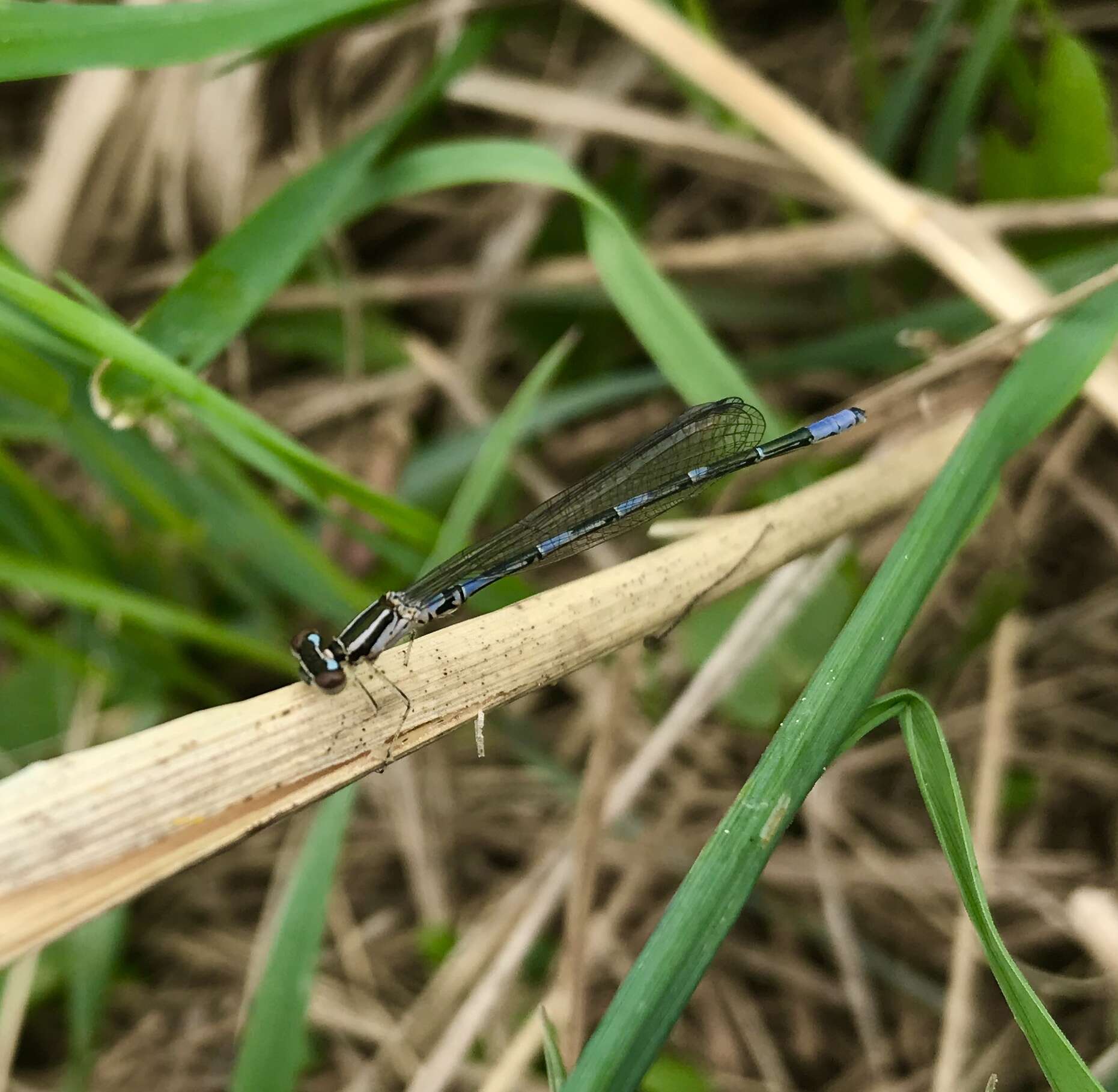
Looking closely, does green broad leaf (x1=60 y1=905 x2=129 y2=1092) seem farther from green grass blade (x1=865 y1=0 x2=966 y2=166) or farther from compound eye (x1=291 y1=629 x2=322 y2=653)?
green grass blade (x1=865 y1=0 x2=966 y2=166)

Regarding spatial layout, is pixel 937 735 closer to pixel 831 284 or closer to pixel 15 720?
pixel 831 284

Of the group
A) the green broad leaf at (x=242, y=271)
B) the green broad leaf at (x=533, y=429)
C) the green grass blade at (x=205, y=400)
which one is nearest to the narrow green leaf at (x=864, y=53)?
the green broad leaf at (x=533, y=429)

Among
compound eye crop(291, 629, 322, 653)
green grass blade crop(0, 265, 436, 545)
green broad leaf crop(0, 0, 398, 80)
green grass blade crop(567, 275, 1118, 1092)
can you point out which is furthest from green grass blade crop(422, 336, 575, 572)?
green grass blade crop(567, 275, 1118, 1092)

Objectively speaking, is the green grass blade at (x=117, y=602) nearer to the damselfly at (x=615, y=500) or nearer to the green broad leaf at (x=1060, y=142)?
the damselfly at (x=615, y=500)

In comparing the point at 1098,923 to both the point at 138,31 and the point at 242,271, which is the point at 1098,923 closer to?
the point at 242,271

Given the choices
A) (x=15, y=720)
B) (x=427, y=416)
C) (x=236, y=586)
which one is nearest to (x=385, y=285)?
(x=427, y=416)

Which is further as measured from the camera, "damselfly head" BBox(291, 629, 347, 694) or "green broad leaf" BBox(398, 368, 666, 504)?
"green broad leaf" BBox(398, 368, 666, 504)
